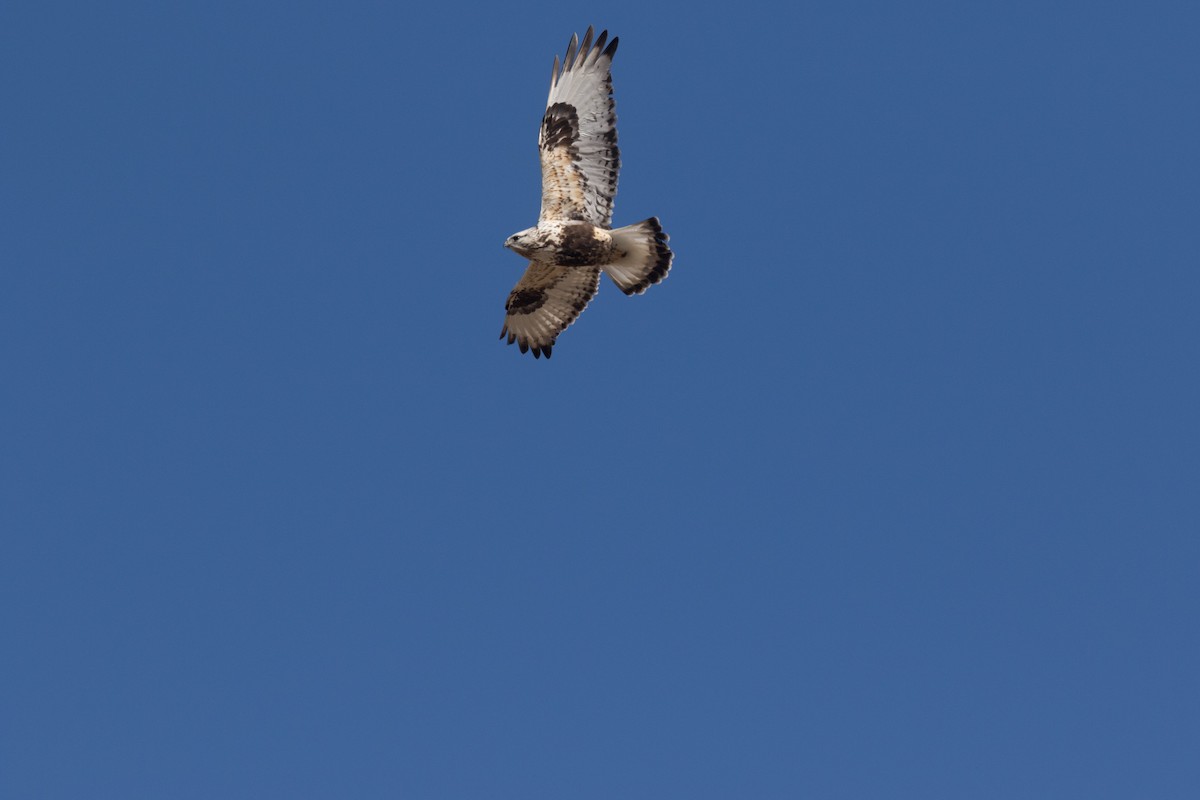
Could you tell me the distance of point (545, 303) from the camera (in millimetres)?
15594

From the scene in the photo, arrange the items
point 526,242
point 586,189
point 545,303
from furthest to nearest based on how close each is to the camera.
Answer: point 545,303
point 586,189
point 526,242

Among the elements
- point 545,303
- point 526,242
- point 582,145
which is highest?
point 582,145

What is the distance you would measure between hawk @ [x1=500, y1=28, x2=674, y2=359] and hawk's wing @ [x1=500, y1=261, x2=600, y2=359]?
0.66 meters

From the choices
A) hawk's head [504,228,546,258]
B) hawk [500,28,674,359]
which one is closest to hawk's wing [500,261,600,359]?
hawk [500,28,674,359]

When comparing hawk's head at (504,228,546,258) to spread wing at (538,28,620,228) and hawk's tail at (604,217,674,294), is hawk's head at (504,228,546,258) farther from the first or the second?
hawk's tail at (604,217,674,294)

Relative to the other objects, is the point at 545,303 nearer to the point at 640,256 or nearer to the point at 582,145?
the point at 640,256

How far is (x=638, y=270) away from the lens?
14.2 meters

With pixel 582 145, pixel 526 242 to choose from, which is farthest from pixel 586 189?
pixel 526 242

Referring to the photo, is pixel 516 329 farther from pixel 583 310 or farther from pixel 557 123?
pixel 557 123

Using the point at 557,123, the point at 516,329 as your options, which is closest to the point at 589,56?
the point at 557,123

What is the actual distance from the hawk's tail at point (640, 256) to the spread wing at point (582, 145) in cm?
28

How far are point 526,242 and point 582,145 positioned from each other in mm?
1230

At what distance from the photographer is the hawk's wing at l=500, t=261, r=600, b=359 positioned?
15.2 meters

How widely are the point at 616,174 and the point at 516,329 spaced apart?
258 centimetres
